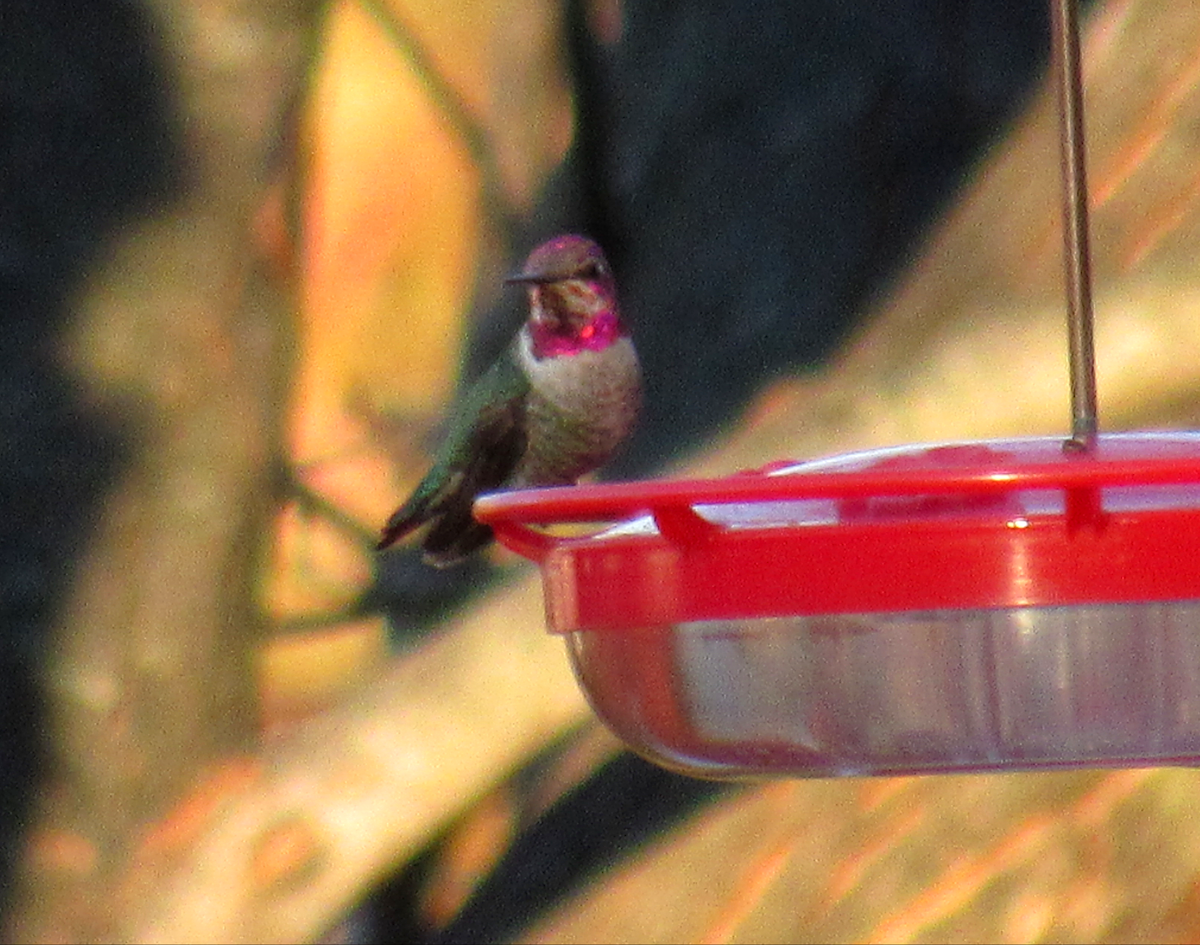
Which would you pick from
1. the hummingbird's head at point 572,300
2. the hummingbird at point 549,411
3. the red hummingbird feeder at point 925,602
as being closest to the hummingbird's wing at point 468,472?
the hummingbird at point 549,411

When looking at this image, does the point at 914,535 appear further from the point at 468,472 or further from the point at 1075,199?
the point at 468,472

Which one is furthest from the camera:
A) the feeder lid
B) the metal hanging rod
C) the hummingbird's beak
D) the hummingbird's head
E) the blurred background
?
the hummingbird's head

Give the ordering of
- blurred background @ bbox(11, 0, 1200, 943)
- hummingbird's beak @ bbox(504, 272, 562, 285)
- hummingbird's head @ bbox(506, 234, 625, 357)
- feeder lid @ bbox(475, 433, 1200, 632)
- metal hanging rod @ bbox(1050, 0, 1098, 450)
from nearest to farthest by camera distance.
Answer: feeder lid @ bbox(475, 433, 1200, 632) < metal hanging rod @ bbox(1050, 0, 1098, 450) < blurred background @ bbox(11, 0, 1200, 943) < hummingbird's beak @ bbox(504, 272, 562, 285) < hummingbird's head @ bbox(506, 234, 625, 357)

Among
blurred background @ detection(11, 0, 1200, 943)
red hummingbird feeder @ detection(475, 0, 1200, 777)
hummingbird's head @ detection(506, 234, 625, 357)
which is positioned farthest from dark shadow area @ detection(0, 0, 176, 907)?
red hummingbird feeder @ detection(475, 0, 1200, 777)

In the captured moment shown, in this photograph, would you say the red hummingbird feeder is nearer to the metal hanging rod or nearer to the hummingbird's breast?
the metal hanging rod

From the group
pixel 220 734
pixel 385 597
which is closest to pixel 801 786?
pixel 220 734
